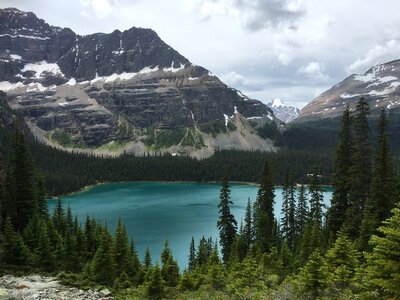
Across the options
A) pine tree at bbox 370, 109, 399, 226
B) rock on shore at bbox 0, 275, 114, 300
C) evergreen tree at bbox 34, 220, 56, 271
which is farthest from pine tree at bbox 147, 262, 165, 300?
pine tree at bbox 370, 109, 399, 226

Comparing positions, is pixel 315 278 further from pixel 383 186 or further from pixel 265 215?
pixel 265 215

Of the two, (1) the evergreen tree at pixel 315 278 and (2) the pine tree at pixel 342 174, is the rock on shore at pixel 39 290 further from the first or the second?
(2) the pine tree at pixel 342 174

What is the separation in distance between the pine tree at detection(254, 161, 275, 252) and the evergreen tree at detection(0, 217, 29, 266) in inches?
1201

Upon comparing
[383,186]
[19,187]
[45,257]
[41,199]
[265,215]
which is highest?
[383,186]

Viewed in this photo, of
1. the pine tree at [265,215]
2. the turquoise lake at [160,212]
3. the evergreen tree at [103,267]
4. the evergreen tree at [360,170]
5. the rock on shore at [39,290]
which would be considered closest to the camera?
the rock on shore at [39,290]

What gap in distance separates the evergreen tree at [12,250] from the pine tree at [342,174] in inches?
1415

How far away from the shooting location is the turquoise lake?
94.2 metres

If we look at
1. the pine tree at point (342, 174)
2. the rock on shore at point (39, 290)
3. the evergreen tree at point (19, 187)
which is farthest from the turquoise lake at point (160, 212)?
the rock on shore at point (39, 290)

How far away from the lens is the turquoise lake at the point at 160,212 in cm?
9419

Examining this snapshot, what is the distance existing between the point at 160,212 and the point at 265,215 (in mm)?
80672

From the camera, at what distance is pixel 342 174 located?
1940 inches

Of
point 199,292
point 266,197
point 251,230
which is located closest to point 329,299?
point 199,292

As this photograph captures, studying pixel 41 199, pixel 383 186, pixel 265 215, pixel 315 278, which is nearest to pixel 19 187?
pixel 41 199

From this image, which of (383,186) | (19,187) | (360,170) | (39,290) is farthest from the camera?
(19,187)
